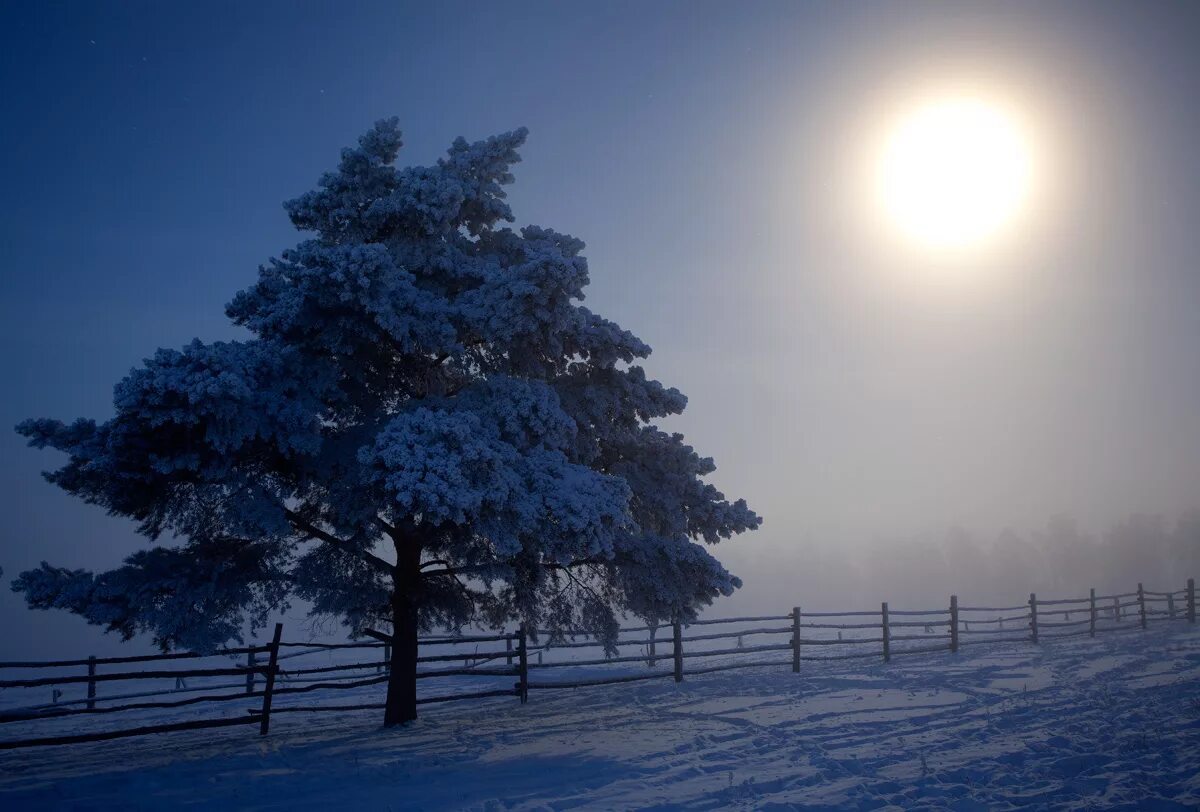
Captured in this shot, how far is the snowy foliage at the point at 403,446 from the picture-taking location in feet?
30.3

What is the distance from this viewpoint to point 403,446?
9.07 meters

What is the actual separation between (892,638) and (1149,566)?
75.8 meters

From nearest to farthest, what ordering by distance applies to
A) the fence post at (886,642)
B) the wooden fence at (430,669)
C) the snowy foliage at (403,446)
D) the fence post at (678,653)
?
the snowy foliage at (403,446)
the wooden fence at (430,669)
the fence post at (678,653)
the fence post at (886,642)


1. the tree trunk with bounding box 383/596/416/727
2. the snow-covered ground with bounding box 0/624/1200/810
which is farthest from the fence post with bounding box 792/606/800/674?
the tree trunk with bounding box 383/596/416/727

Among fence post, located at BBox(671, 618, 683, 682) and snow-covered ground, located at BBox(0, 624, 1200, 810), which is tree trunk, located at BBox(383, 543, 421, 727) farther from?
fence post, located at BBox(671, 618, 683, 682)

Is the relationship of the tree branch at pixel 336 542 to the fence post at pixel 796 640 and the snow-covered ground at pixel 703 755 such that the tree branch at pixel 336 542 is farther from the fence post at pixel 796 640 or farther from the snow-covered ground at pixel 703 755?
the fence post at pixel 796 640

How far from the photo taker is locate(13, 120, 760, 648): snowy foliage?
9.25 m

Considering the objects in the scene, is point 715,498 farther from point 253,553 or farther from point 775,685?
point 253,553

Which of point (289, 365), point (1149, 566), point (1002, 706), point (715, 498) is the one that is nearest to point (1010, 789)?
point (1002, 706)

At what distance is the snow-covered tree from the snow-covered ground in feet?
5.72

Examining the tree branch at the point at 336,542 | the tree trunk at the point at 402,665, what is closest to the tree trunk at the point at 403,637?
the tree trunk at the point at 402,665

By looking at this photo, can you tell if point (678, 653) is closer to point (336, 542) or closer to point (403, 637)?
point (403, 637)

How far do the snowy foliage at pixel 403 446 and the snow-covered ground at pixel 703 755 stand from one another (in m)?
1.88

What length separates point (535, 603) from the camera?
41.2 feet
